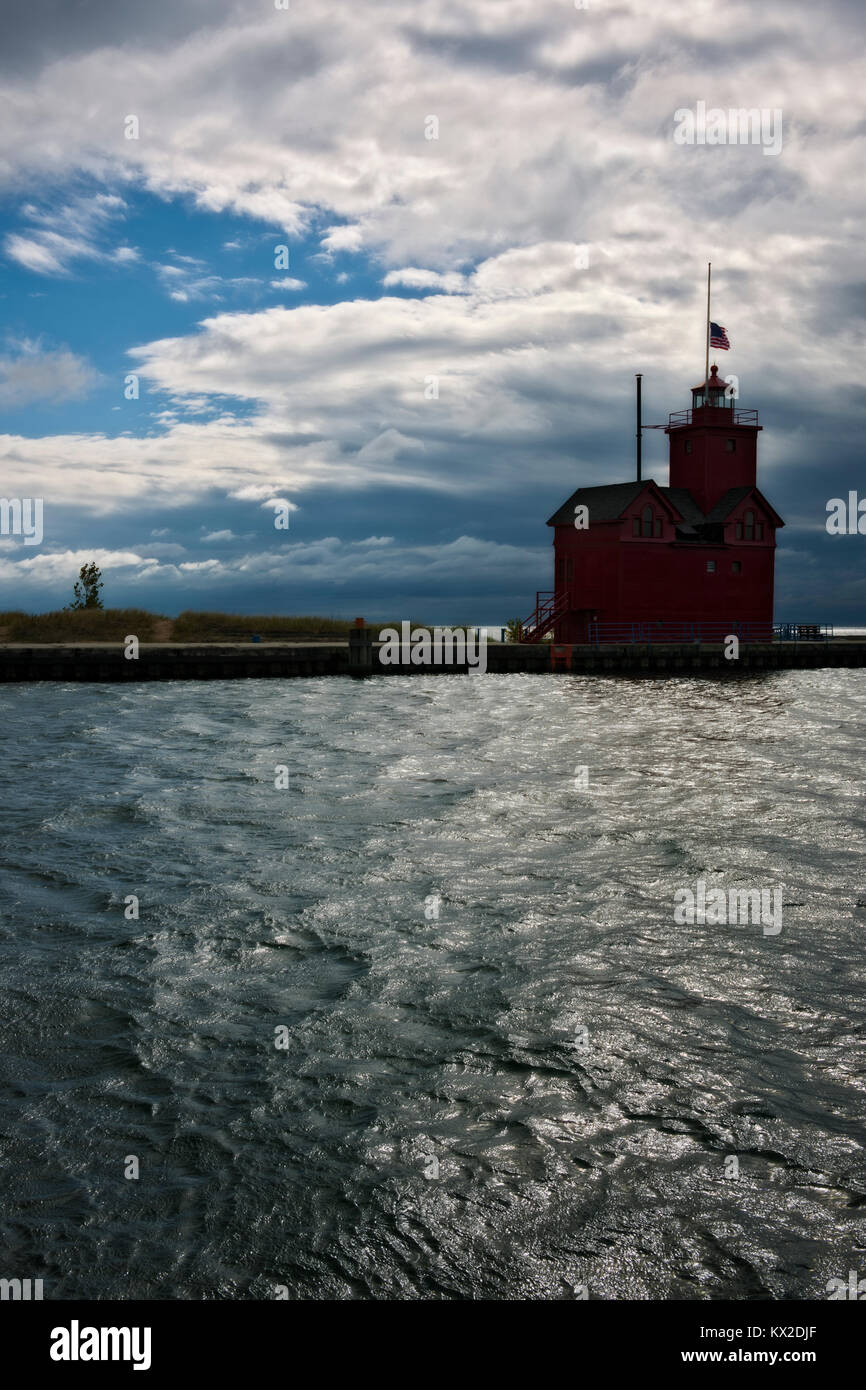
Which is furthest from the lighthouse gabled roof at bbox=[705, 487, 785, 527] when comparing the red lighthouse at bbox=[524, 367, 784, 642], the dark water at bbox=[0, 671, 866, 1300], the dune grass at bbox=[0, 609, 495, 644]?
the dark water at bbox=[0, 671, 866, 1300]

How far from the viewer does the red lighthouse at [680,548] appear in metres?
55.6

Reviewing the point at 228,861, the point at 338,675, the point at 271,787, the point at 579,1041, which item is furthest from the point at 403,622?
the point at 579,1041

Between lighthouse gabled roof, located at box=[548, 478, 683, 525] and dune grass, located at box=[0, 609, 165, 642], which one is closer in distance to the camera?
lighthouse gabled roof, located at box=[548, 478, 683, 525]

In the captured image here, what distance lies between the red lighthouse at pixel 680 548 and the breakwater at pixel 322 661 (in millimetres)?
3280

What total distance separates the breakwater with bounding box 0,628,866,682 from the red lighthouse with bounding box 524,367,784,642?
3.28 metres

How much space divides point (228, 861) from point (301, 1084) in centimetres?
679

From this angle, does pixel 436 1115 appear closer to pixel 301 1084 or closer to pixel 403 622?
pixel 301 1084

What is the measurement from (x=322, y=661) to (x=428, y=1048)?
4065cm

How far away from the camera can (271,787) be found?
19984mm

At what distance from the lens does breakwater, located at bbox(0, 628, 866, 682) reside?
4575cm

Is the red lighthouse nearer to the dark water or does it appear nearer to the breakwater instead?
the breakwater

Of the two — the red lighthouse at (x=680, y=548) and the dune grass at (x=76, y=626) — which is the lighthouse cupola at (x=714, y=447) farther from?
the dune grass at (x=76, y=626)

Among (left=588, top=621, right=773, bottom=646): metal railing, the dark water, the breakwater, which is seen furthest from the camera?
(left=588, top=621, right=773, bottom=646): metal railing

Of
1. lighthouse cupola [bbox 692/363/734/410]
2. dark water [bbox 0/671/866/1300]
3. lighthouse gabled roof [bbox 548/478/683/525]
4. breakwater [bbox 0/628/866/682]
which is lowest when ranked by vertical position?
dark water [bbox 0/671/866/1300]
